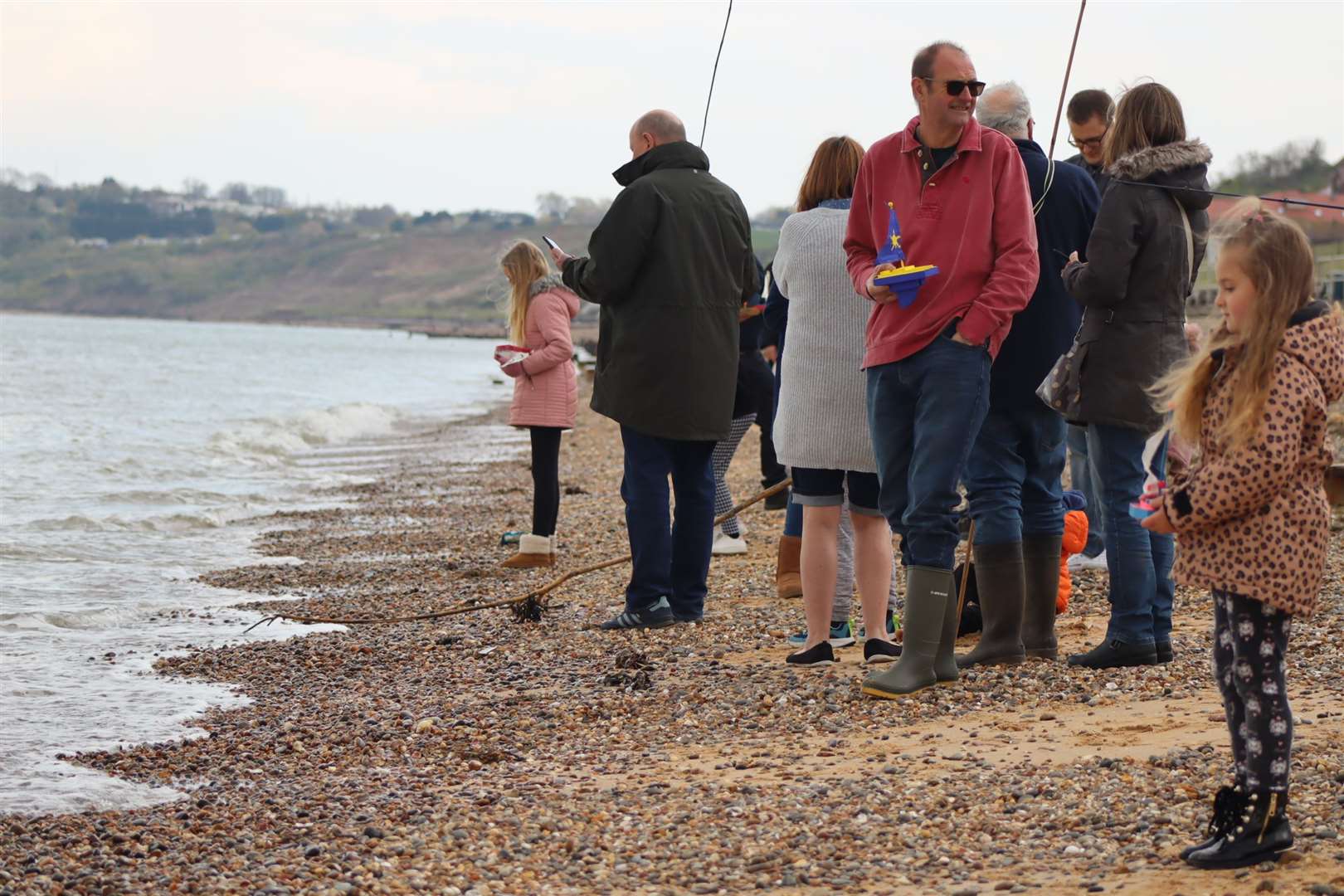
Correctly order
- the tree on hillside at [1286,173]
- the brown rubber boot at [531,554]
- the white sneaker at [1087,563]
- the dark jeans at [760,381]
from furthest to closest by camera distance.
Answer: the tree on hillside at [1286,173] → the dark jeans at [760,381] → the brown rubber boot at [531,554] → the white sneaker at [1087,563]

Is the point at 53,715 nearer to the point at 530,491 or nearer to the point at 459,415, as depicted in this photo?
the point at 530,491

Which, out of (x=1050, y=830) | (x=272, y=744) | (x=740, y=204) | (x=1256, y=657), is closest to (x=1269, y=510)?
(x=1256, y=657)

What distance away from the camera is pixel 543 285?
750 cm

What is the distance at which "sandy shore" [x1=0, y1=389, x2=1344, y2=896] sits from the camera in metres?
3.07

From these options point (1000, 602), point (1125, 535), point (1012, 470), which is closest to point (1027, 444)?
point (1012, 470)

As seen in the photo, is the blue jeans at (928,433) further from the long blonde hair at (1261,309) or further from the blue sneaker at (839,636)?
the long blonde hair at (1261,309)

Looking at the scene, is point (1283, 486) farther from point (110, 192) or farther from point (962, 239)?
point (110, 192)

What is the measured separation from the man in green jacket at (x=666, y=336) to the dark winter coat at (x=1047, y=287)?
142 cm

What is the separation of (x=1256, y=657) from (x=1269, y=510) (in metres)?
0.29

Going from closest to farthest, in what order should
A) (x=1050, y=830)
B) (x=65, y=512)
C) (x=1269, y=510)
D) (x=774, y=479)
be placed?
(x=1269, y=510) → (x=1050, y=830) → (x=774, y=479) → (x=65, y=512)

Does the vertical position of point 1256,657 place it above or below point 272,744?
above

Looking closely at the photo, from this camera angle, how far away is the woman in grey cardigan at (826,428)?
189 inches

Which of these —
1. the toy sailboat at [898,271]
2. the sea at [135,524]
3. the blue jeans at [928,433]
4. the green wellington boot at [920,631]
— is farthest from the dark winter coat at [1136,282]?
the sea at [135,524]

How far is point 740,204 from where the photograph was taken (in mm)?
5926
